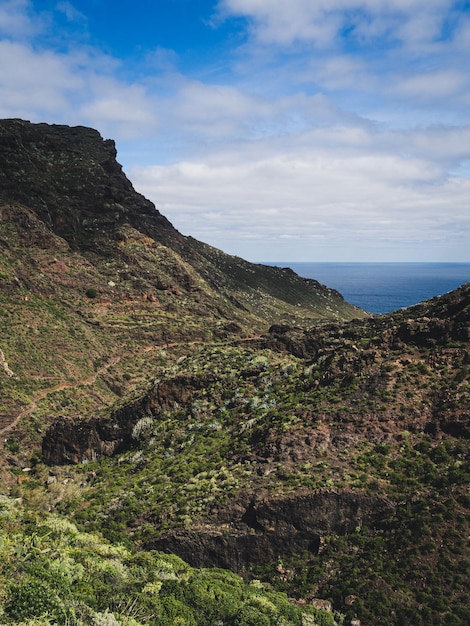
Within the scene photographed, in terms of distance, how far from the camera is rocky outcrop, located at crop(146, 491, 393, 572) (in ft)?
82.0

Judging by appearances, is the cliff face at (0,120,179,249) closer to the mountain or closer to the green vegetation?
the mountain

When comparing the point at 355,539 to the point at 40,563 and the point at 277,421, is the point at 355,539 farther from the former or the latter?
the point at 40,563

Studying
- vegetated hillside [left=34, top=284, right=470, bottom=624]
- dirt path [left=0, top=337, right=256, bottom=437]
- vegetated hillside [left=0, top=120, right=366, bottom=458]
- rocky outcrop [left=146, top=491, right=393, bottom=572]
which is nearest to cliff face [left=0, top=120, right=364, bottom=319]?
vegetated hillside [left=0, top=120, right=366, bottom=458]

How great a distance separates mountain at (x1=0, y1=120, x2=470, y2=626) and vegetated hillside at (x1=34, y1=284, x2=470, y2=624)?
4.0 inches

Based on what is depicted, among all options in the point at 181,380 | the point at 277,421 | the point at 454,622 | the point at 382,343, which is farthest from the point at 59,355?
the point at 454,622

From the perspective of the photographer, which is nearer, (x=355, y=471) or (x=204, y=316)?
(x=355, y=471)

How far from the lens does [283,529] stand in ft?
82.6

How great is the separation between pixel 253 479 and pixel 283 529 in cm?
354

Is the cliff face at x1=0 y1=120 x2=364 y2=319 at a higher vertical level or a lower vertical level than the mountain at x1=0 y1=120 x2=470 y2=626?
Answer: higher

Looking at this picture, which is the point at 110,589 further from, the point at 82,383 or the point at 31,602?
the point at 82,383

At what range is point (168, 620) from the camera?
57.6ft

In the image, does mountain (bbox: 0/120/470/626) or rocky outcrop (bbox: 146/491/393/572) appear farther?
rocky outcrop (bbox: 146/491/393/572)

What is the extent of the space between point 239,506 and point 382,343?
53.9ft

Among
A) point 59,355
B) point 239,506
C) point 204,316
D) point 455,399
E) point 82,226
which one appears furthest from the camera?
point 82,226
